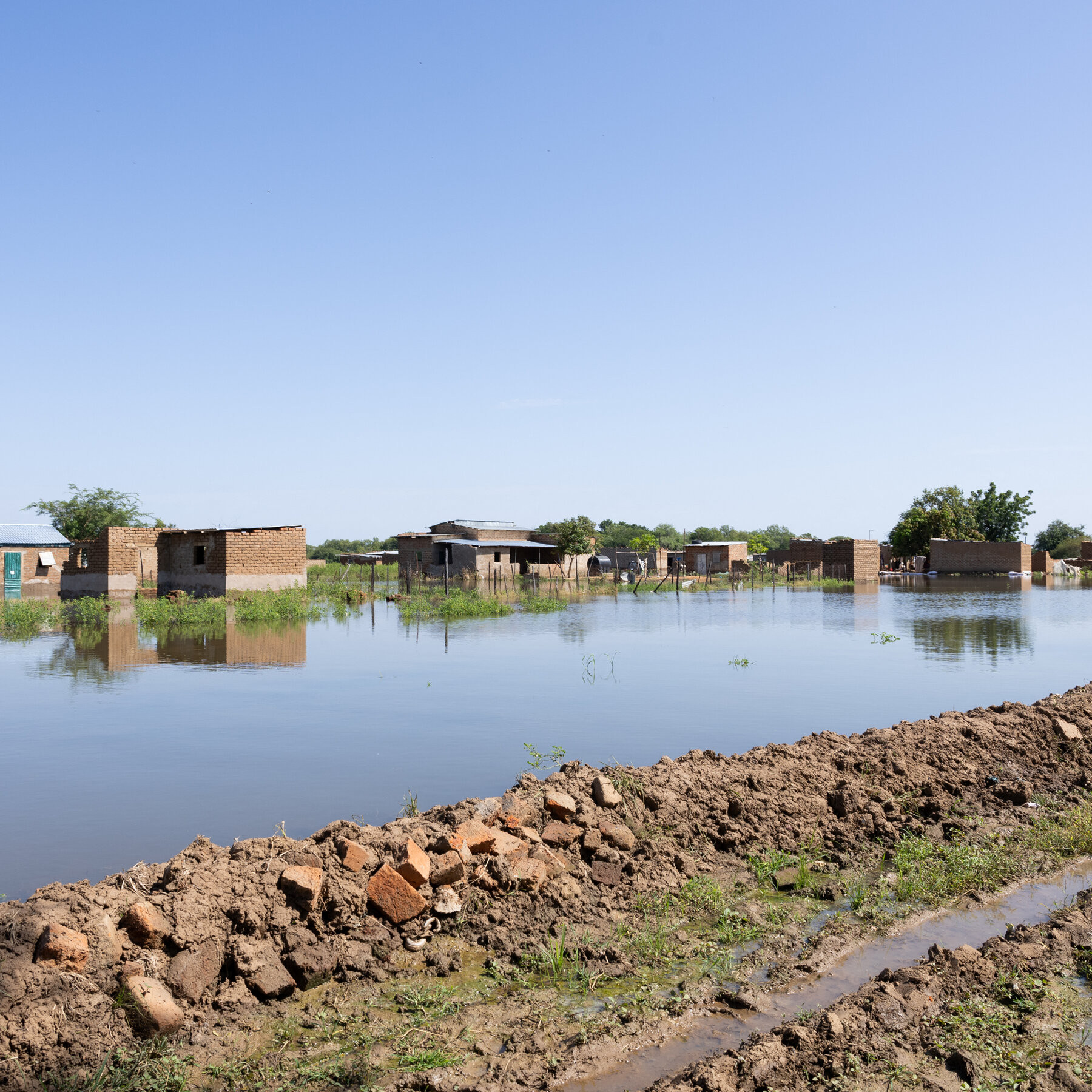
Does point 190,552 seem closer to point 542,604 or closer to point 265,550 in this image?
point 265,550

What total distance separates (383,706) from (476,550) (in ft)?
99.2

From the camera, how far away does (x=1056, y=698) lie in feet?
34.6

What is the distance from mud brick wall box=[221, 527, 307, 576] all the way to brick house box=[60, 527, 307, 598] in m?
0.02

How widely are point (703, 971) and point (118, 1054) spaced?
2608 mm

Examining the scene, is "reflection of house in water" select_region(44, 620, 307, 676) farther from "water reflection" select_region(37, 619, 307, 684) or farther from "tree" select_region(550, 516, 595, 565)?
"tree" select_region(550, 516, 595, 565)

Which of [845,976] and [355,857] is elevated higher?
[355,857]

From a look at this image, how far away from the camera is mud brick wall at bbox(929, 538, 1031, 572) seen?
197 feet

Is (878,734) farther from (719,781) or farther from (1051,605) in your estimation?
(1051,605)

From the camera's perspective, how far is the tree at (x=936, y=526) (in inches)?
2687

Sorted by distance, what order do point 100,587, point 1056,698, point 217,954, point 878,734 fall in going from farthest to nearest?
point 100,587 → point 1056,698 → point 878,734 → point 217,954

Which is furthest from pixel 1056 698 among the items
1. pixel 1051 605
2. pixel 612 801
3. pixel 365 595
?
pixel 365 595

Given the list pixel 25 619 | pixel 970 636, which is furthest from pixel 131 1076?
pixel 25 619

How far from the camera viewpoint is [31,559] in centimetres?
3694

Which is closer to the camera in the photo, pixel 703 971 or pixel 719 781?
pixel 703 971
